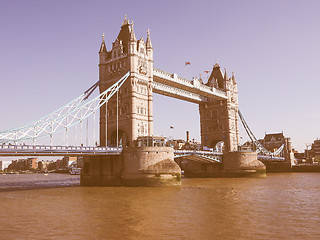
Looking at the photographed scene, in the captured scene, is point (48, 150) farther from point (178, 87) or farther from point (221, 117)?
point (221, 117)

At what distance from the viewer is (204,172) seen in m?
74.8

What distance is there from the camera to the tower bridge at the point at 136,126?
44.1 metres

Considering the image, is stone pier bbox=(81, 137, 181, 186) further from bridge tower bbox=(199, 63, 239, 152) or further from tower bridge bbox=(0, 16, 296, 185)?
bridge tower bbox=(199, 63, 239, 152)

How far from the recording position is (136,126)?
5253 cm

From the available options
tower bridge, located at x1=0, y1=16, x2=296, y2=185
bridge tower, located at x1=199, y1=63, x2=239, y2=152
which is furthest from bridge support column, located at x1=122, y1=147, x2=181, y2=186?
bridge tower, located at x1=199, y1=63, x2=239, y2=152

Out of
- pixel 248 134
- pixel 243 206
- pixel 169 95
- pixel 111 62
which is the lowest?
pixel 243 206

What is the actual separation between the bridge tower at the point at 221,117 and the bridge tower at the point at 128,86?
101 feet

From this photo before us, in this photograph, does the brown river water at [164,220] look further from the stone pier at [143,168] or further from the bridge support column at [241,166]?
the bridge support column at [241,166]

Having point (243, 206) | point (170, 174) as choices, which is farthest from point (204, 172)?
point (243, 206)

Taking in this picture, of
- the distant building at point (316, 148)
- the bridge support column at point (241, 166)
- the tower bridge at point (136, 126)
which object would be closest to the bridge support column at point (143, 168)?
the tower bridge at point (136, 126)

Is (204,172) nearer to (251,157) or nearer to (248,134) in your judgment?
(251,157)

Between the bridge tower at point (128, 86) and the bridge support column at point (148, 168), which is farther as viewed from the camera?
the bridge tower at point (128, 86)

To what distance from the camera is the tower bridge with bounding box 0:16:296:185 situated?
1736 inches

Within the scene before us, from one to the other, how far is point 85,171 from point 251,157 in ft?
123
